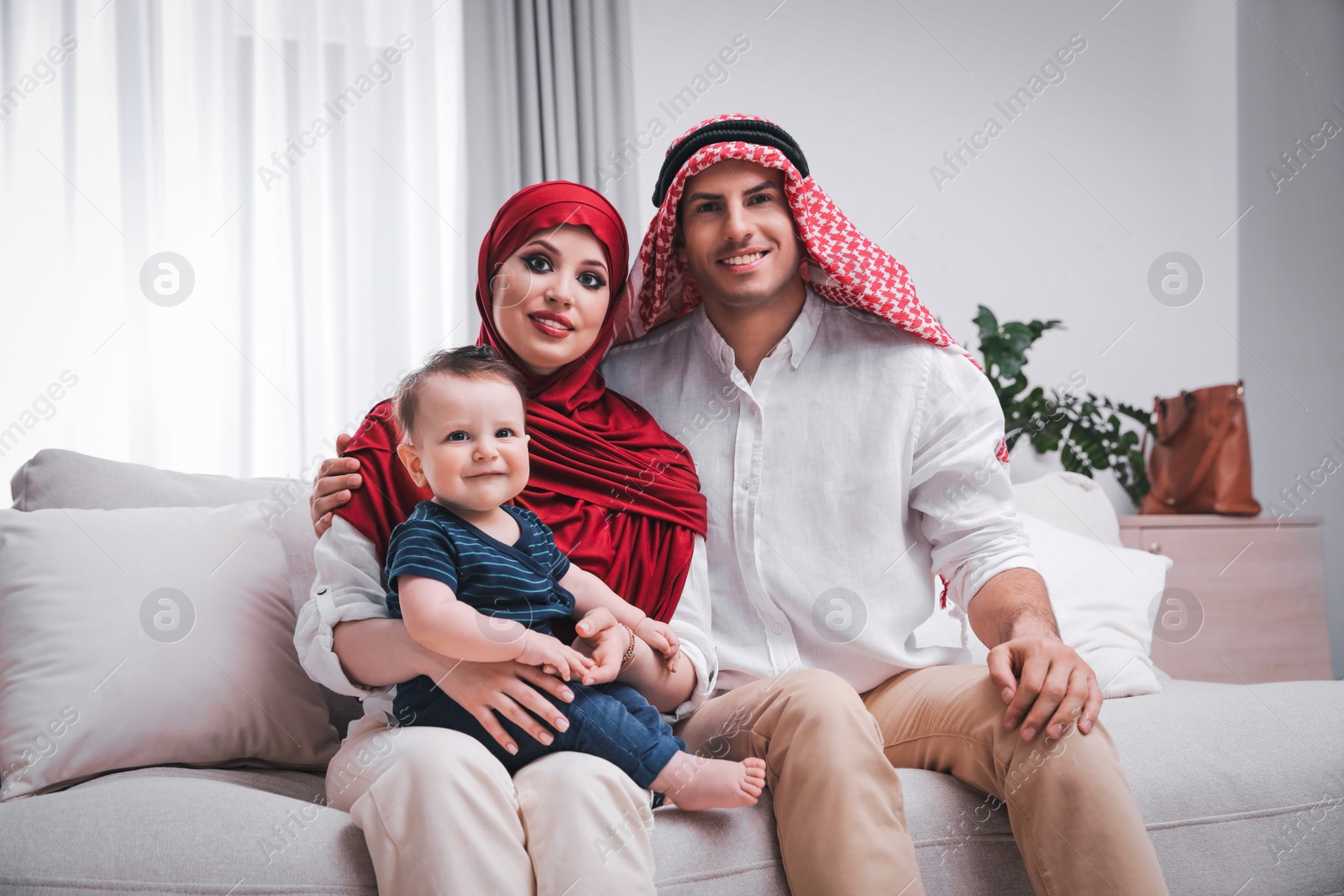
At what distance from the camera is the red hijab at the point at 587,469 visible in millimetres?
1355

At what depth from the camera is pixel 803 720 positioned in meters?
1.13

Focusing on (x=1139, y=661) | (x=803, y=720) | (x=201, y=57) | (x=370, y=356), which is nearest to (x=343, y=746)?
(x=803, y=720)

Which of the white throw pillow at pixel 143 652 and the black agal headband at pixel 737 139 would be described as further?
the black agal headband at pixel 737 139

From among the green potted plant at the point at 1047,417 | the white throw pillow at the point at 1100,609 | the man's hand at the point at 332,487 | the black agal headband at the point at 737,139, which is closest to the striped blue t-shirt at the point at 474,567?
the man's hand at the point at 332,487

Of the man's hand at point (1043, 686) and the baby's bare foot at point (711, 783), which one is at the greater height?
the man's hand at point (1043, 686)

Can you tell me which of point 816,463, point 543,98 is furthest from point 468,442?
point 543,98

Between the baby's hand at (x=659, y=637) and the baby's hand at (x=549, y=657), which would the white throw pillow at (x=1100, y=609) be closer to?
the baby's hand at (x=659, y=637)

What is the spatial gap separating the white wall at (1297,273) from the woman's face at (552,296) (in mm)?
3147

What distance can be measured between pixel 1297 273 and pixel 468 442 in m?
3.61

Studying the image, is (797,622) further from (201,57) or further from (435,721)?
(201,57)

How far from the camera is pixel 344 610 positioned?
3.92ft

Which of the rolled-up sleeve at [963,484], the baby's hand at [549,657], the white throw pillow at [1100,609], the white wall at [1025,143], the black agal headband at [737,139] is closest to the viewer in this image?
the baby's hand at [549,657]

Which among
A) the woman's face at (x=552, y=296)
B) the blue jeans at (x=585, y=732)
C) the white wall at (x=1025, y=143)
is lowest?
the blue jeans at (x=585, y=732)

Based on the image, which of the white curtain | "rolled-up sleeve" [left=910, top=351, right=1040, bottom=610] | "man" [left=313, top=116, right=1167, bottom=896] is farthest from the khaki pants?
the white curtain
